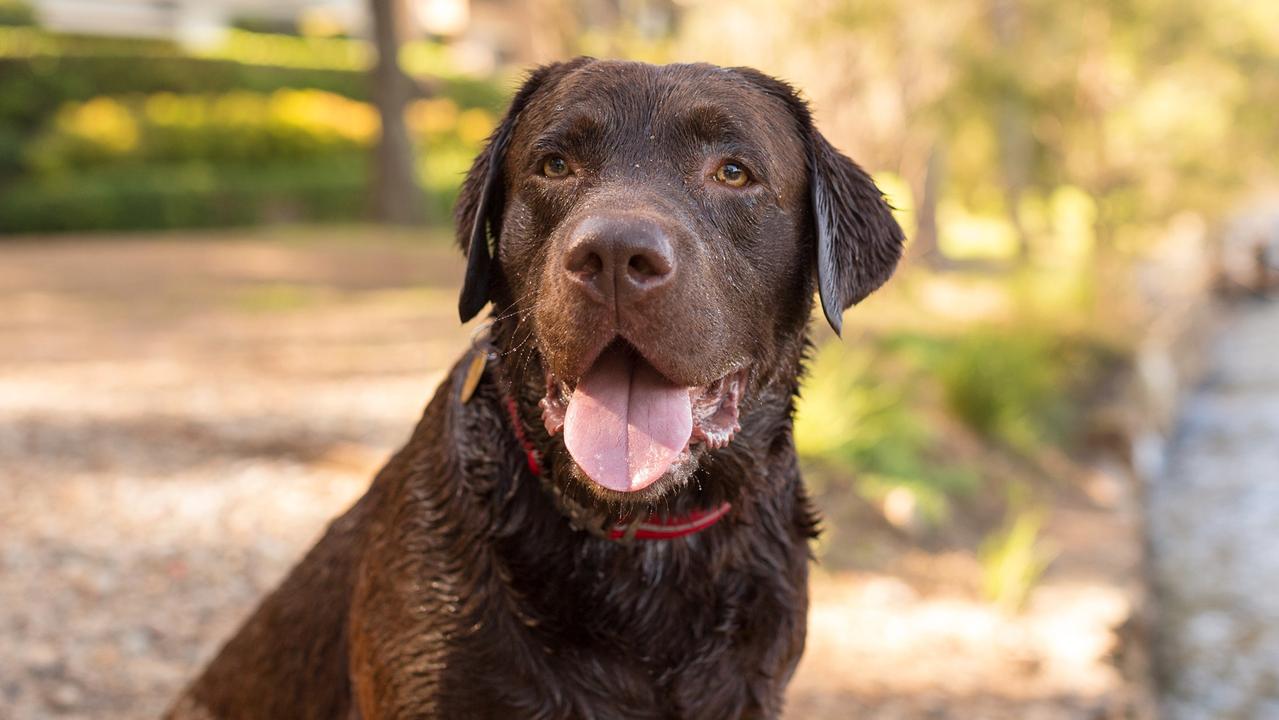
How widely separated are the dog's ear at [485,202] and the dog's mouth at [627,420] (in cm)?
38

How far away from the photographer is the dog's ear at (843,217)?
2912 mm

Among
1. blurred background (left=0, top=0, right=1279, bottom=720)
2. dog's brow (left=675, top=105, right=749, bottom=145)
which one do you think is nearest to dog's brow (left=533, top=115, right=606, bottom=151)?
dog's brow (left=675, top=105, right=749, bottom=145)

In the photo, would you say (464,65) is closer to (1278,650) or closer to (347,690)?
(1278,650)

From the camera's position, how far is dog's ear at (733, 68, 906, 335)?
2.91 m

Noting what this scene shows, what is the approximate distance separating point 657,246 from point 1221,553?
7204 millimetres

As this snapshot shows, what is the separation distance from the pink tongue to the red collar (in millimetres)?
204

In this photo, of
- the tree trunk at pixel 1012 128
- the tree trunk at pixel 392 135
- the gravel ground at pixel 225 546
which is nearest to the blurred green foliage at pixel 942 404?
the gravel ground at pixel 225 546

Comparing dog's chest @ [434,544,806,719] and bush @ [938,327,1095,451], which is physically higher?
bush @ [938,327,1095,451]

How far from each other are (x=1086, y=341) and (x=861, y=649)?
22.1 ft

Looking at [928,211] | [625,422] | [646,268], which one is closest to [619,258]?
[646,268]

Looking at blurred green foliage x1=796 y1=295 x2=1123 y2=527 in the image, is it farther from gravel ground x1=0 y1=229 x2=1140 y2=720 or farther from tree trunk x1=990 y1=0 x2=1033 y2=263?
tree trunk x1=990 y1=0 x2=1033 y2=263

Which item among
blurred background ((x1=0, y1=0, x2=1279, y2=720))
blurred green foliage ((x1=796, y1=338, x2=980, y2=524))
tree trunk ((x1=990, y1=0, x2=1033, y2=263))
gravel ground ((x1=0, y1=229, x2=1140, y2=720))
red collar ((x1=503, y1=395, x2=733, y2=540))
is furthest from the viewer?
tree trunk ((x1=990, y1=0, x2=1033, y2=263))

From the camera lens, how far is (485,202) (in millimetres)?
2873

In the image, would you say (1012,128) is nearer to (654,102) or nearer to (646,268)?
(654,102)
